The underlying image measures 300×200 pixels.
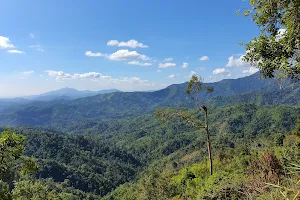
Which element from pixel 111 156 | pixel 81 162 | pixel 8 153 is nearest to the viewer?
pixel 8 153

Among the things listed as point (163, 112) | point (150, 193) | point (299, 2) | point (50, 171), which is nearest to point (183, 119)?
point (163, 112)

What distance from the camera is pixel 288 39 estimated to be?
771cm

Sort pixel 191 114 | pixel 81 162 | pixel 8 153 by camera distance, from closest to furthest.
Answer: pixel 8 153 → pixel 191 114 → pixel 81 162

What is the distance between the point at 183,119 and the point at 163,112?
5.13ft

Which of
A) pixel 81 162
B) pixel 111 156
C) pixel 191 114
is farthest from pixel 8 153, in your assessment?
pixel 111 156

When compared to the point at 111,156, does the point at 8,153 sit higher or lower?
higher

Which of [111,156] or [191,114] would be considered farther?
[111,156]

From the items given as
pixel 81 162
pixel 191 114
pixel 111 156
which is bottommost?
pixel 111 156

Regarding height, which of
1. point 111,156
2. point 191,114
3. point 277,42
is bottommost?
point 111,156

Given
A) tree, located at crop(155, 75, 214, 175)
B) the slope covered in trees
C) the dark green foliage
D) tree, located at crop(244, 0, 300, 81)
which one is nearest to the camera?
tree, located at crop(244, 0, 300, 81)

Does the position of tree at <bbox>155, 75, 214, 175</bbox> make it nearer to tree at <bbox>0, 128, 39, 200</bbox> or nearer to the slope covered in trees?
tree at <bbox>0, 128, 39, 200</bbox>

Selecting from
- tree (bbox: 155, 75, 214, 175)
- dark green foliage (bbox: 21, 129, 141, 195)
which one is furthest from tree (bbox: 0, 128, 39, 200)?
dark green foliage (bbox: 21, 129, 141, 195)

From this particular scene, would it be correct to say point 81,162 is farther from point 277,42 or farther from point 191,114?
point 277,42

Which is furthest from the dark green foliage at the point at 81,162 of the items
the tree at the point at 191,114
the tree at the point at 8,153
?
the tree at the point at 8,153
